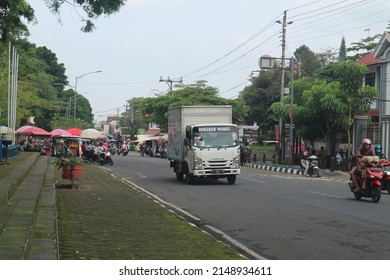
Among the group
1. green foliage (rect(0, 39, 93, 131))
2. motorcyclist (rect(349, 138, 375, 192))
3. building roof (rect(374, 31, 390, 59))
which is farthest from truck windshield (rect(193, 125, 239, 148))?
green foliage (rect(0, 39, 93, 131))

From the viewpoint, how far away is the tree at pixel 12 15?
45.4 feet

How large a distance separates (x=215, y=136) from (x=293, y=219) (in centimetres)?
976

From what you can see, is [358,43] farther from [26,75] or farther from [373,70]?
[26,75]

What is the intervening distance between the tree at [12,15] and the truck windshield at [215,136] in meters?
7.31

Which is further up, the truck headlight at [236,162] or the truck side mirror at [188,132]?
the truck side mirror at [188,132]

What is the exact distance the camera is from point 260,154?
55750mm

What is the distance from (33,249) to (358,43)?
60.1 meters

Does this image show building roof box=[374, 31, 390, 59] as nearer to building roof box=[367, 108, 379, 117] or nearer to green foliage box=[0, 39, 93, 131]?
building roof box=[367, 108, 379, 117]

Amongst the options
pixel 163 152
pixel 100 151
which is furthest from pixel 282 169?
pixel 163 152

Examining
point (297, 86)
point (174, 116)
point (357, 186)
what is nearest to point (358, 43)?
point (297, 86)

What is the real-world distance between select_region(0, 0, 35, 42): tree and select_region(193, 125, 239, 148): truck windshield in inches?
288

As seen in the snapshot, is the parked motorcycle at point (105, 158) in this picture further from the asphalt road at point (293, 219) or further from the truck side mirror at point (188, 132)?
the asphalt road at point (293, 219)

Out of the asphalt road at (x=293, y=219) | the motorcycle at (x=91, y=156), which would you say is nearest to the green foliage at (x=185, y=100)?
the motorcycle at (x=91, y=156)

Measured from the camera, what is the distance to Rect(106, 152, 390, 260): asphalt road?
28.3 feet
